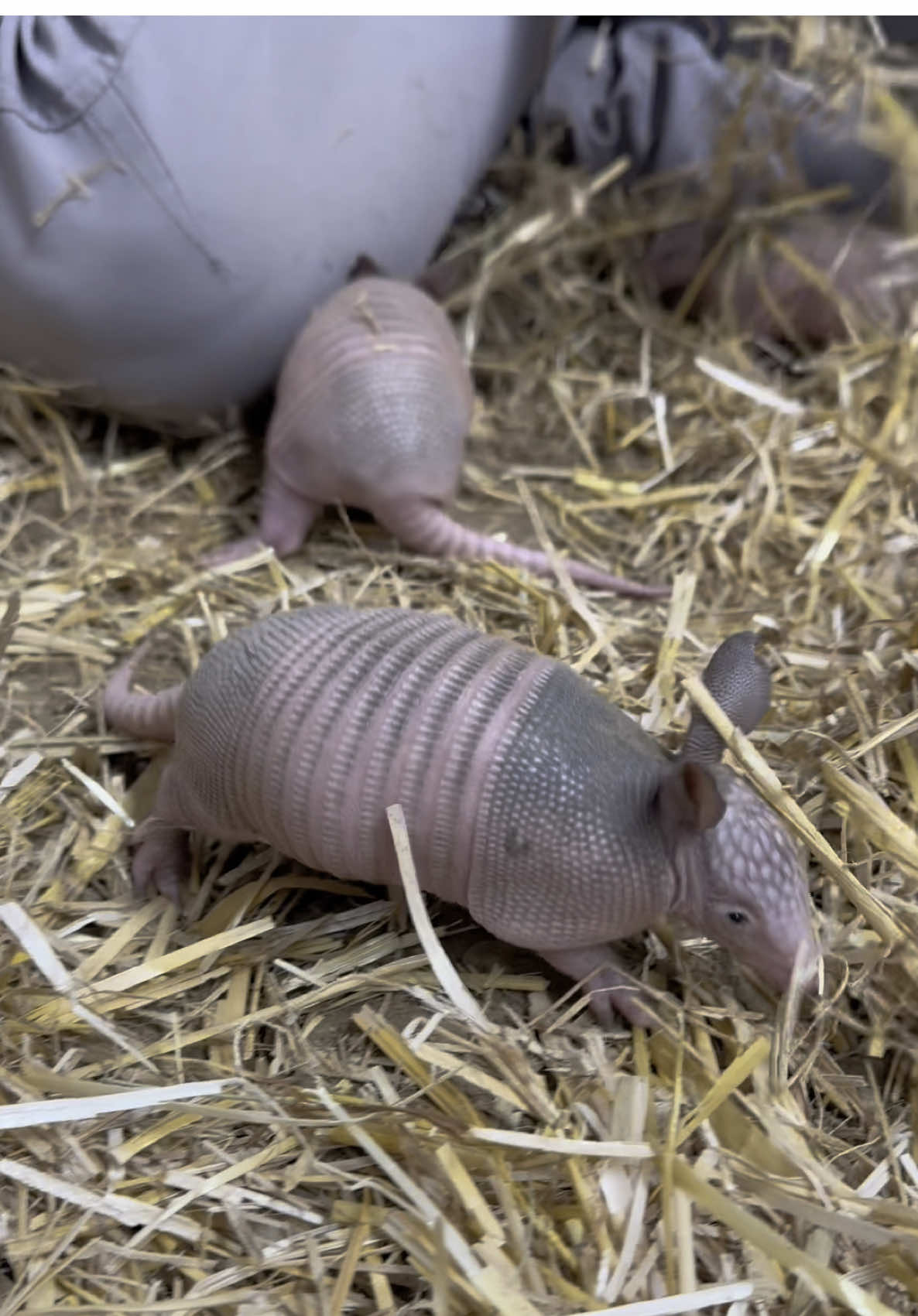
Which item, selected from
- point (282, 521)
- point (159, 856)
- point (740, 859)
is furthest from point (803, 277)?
point (159, 856)

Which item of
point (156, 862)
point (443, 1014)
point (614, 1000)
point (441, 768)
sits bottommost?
point (614, 1000)

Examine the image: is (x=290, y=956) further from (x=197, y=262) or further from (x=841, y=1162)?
(x=197, y=262)

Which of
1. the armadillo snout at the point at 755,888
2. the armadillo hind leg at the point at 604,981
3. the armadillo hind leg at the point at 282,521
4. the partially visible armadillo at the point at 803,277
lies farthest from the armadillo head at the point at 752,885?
the partially visible armadillo at the point at 803,277

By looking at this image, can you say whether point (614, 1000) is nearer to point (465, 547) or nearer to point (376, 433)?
point (465, 547)

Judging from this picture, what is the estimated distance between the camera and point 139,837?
1.88m

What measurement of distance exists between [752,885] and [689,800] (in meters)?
0.17

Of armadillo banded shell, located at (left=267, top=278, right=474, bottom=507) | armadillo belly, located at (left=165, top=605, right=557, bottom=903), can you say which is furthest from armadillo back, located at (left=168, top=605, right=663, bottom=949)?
armadillo banded shell, located at (left=267, top=278, right=474, bottom=507)

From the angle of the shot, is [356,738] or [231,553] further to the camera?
[231,553]

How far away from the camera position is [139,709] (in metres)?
1.97

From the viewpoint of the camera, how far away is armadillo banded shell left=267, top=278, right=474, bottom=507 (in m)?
2.41

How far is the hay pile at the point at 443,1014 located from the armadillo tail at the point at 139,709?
0.06 m

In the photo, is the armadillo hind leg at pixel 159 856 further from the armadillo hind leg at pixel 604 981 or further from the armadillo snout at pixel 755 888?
the armadillo snout at pixel 755 888

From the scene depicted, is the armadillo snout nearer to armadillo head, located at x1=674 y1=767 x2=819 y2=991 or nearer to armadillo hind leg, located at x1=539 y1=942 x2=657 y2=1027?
armadillo head, located at x1=674 y1=767 x2=819 y2=991

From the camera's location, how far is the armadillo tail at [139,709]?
6.35 feet
